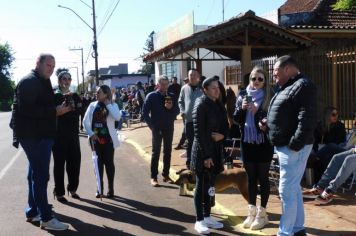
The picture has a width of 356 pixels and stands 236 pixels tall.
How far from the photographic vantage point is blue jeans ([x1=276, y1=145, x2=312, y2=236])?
5090 millimetres

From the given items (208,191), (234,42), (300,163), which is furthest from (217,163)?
(234,42)

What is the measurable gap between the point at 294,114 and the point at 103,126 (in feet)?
12.4

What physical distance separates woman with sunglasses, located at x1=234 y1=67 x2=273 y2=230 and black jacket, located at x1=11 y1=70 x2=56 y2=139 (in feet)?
7.67

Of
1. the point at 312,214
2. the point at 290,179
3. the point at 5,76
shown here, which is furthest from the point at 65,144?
the point at 5,76

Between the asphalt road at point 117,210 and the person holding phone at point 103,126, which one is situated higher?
the person holding phone at point 103,126

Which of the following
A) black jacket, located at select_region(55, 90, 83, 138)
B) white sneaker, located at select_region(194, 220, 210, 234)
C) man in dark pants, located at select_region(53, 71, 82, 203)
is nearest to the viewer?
white sneaker, located at select_region(194, 220, 210, 234)

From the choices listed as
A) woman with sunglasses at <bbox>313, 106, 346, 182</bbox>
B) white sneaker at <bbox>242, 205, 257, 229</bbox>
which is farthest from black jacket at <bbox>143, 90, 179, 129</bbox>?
white sneaker at <bbox>242, 205, 257, 229</bbox>

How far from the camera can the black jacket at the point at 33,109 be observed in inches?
236

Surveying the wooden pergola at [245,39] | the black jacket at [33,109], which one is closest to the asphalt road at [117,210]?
the black jacket at [33,109]

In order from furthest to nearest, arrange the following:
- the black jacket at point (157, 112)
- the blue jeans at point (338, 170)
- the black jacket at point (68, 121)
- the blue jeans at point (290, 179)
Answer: the black jacket at point (157, 112), the black jacket at point (68, 121), the blue jeans at point (338, 170), the blue jeans at point (290, 179)

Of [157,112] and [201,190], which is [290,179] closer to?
[201,190]

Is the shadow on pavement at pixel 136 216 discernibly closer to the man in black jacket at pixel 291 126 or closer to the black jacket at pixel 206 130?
the black jacket at pixel 206 130

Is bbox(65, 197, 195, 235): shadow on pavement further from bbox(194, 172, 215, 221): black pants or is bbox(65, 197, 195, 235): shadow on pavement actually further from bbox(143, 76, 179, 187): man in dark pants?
bbox(143, 76, 179, 187): man in dark pants

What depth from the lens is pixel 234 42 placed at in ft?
43.2
